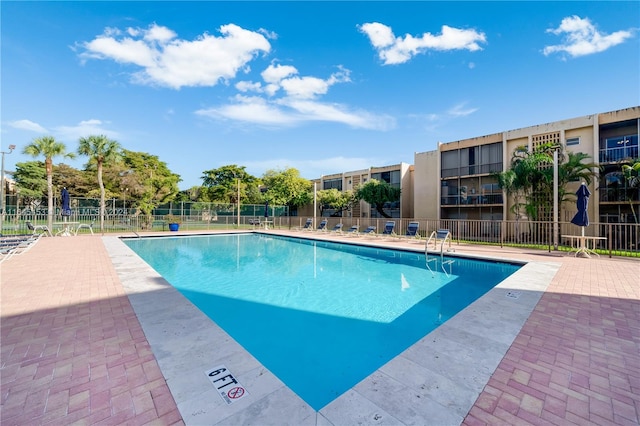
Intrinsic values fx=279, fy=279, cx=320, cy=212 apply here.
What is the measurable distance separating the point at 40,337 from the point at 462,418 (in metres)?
4.07

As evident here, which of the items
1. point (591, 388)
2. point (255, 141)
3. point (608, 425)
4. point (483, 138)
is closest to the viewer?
point (608, 425)

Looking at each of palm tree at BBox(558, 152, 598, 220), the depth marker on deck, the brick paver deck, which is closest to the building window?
palm tree at BBox(558, 152, 598, 220)

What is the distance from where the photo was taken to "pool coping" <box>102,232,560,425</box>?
1.83 meters

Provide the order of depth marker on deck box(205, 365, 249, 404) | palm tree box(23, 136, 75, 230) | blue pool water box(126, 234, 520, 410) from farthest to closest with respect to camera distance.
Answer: palm tree box(23, 136, 75, 230)
blue pool water box(126, 234, 520, 410)
depth marker on deck box(205, 365, 249, 404)

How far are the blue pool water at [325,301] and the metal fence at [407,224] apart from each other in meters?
5.05

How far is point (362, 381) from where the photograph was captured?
2.27m

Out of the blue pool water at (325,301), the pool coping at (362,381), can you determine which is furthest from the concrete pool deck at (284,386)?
the blue pool water at (325,301)

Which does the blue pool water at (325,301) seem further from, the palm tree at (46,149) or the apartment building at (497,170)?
the palm tree at (46,149)

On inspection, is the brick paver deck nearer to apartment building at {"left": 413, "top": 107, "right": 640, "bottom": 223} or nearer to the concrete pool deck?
the concrete pool deck

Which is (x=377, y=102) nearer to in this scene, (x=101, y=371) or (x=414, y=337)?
(x=414, y=337)

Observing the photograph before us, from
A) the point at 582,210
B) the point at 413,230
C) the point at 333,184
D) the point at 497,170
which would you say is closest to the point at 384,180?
the point at 333,184

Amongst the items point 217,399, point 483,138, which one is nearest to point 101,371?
point 217,399

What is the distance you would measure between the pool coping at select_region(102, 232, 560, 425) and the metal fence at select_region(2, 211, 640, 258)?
865 cm

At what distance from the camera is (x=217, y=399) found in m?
1.98
